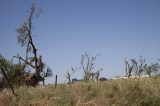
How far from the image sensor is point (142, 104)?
11711 mm

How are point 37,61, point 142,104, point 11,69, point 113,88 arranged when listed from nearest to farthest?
point 142,104 < point 113,88 < point 11,69 < point 37,61

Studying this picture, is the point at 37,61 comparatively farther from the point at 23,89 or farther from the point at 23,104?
the point at 23,104

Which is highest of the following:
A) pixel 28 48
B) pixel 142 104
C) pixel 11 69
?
pixel 28 48

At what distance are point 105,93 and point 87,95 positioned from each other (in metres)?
0.81

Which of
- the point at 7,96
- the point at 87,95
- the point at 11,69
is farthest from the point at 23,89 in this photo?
the point at 11,69

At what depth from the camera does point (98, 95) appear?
1312 cm

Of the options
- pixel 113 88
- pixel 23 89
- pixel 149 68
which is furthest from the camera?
pixel 149 68

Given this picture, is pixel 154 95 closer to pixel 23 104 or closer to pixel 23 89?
pixel 23 104

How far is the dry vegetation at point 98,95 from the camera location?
1192cm

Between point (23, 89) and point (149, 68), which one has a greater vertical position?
point (149, 68)

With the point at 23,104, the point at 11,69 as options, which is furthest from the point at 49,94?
the point at 11,69

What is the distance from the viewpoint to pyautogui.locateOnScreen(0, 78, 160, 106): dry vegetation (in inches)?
469

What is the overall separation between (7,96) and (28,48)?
1155 inches

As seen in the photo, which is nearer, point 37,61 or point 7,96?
point 7,96
